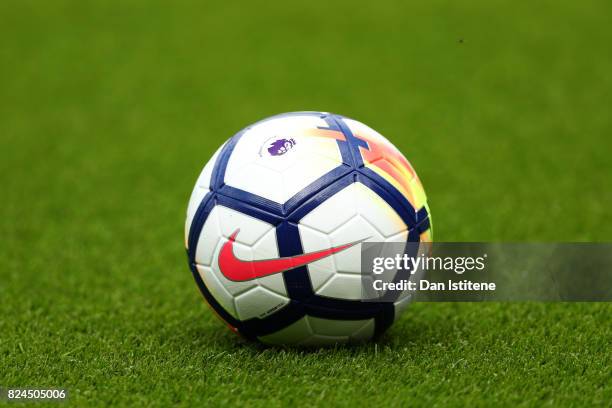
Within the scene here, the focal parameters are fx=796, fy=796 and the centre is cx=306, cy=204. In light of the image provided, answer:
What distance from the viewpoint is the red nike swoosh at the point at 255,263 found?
12.0 feet

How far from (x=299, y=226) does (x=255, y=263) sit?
0.28 m

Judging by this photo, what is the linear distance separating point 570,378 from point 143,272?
3212mm

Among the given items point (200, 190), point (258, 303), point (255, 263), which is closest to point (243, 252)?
point (255, 263)

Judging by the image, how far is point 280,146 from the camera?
12.7 ft

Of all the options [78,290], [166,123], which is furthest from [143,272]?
[166,123]

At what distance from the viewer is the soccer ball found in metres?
3.69

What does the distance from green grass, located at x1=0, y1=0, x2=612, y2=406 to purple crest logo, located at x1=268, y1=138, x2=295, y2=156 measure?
0.99 meters

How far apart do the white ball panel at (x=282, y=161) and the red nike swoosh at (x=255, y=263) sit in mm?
257

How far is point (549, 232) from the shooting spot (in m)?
6.41

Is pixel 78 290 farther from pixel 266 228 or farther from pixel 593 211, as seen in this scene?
pixel 593 211

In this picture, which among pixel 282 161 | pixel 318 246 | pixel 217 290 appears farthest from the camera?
pixel 217 290

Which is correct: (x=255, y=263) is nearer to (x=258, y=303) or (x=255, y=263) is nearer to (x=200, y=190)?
(x=258, y=303)

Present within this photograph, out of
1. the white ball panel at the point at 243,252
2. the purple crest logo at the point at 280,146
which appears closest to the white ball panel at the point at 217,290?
the white ball panel at the point at 243,252

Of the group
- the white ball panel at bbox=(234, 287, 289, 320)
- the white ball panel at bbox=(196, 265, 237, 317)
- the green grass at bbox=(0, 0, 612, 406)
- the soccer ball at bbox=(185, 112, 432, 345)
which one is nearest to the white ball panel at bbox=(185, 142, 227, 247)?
the soccer ball at bbox=(185, 112, 432, 345)
